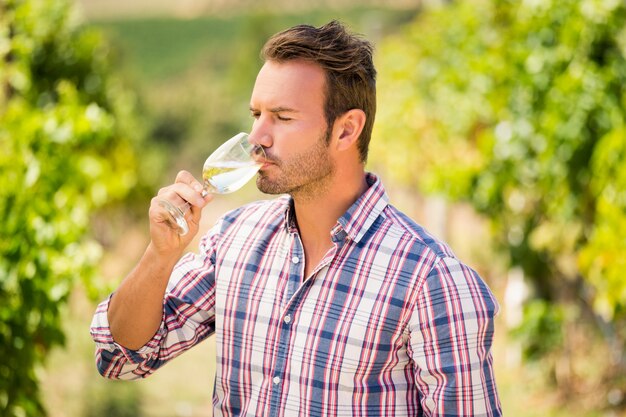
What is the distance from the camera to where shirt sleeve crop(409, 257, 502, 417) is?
162 centimetres

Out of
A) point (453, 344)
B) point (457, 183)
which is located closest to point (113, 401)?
point (457, 183)

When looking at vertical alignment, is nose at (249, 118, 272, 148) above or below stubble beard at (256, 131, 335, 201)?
above

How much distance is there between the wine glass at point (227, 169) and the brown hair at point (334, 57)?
0.19m

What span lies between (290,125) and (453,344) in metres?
0.56

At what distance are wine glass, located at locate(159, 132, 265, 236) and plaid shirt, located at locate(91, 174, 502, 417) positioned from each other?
211mm

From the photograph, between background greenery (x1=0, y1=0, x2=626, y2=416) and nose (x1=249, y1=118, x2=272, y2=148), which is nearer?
nose (x1=249, y1=118, x2=272, y2=148)

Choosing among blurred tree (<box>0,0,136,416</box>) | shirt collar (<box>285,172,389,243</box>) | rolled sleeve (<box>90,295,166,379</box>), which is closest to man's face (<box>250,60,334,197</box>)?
shirt collar (<box>285,172,389,243</box>)

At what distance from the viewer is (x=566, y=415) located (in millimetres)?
5598

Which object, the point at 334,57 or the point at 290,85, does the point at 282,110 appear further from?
the point at 334,57

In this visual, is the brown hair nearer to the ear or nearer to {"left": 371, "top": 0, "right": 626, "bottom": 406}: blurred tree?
the ear

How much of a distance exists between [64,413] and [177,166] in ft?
61.5

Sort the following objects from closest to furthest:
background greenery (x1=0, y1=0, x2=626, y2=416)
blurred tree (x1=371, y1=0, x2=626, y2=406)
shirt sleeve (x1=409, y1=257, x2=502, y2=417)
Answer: shirt sleeve (x1=409, y1=257, x2=502, y2=417)
background greenery (x1=0, y1=0, x2=626, y2=416)
blurred tree (x1=371, y1=0, x2=626, y2=406)

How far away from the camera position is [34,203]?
3104 mm

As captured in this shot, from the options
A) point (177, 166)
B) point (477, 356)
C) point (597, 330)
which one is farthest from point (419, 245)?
point (177, 166)
